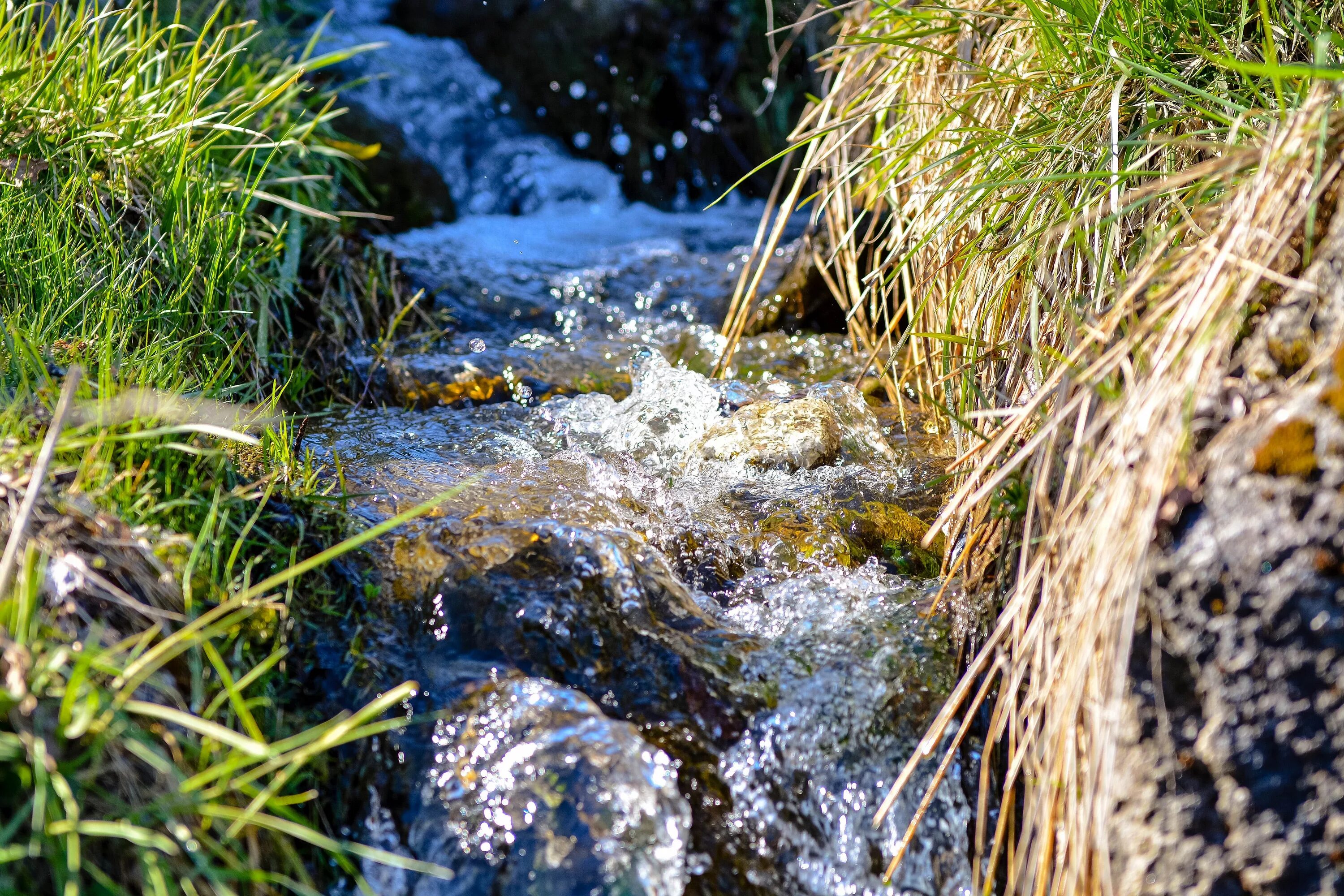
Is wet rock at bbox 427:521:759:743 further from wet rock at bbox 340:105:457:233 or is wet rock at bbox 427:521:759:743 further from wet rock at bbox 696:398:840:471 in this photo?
wet rock at bbox 340:105:457:233

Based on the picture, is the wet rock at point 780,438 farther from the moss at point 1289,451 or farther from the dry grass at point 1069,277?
the moss at point 1289,451

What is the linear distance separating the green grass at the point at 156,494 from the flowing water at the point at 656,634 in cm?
16

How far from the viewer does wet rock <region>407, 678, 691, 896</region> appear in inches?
56.4

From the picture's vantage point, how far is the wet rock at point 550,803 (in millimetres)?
1434

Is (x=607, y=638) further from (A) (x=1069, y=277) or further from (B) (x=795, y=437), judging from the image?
(A) (x=1069, y=277)

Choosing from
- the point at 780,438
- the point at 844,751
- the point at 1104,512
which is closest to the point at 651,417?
the point at 780,438

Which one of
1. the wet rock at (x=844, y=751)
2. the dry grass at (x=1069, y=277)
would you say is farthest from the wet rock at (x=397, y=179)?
the wet rock at (x=844, y=751)

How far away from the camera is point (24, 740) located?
3.65ft

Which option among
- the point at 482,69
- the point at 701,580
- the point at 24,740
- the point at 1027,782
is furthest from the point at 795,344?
the point at 482,69

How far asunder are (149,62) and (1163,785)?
122 inches

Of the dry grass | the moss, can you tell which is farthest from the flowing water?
the moss

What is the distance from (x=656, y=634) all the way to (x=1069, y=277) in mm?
1117

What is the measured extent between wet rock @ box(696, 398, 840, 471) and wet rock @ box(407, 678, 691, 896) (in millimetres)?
1121

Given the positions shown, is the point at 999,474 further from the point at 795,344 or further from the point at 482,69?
the point at 482,69
